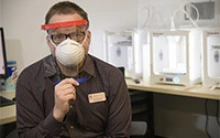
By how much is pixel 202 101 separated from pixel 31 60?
1.62m

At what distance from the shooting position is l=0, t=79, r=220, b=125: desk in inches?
74.0

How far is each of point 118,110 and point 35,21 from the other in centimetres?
171

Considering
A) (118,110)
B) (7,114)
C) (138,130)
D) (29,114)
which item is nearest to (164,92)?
(138,130)

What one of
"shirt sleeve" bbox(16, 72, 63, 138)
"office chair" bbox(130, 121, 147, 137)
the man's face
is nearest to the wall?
"office chair" bbox(130, 121, 147, 137)

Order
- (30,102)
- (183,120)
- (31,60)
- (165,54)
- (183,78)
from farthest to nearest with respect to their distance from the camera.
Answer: (183,120) < (31,60) < (165,54) < (183,78) < (30,102)

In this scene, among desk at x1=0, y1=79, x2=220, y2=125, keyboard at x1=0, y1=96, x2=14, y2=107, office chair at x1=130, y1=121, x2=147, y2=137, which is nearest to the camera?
office chair at x1=130, y1=121, x2=147, y2=137

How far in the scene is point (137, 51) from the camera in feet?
9.06

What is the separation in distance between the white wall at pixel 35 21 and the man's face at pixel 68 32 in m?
1.50

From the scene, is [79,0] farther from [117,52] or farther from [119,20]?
[117,52]

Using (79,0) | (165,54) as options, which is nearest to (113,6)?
(79,0)

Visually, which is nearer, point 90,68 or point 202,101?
point 90,68

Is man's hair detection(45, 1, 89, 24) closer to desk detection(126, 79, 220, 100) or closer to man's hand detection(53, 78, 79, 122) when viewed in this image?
man's hand detection(53, 78, 79, 122)

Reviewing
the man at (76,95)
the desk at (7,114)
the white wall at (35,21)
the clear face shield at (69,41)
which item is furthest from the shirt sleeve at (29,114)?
the white wall at (35,21)

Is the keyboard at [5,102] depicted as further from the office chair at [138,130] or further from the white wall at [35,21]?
the office chair at [138,130]
